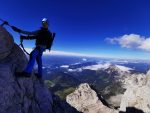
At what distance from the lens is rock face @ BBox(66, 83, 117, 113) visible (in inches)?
1502

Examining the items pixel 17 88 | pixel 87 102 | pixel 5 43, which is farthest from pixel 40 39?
pixel 87 102

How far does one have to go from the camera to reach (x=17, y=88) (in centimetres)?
1884

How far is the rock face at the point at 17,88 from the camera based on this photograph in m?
17.3

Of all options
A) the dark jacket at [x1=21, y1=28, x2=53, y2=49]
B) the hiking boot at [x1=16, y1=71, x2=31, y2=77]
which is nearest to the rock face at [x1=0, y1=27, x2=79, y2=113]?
the hiking boot at [x1=16, y1=71, x2=31, y2=77]

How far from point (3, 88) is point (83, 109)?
2458 cm

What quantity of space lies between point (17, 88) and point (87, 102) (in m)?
24.3

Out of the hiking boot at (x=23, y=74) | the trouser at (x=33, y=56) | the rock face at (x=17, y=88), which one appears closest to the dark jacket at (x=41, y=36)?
the trouser at (x=33, y=56)

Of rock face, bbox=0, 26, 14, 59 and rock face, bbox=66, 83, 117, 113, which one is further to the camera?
rock face, bbox=66, 83, 117, 113

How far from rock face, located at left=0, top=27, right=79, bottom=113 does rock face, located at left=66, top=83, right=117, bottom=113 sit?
12.8 meters

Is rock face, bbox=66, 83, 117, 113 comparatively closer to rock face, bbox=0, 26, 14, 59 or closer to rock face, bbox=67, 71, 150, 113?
rock face, bbox=67, 71, 150, 113

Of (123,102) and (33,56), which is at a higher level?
(33,56)

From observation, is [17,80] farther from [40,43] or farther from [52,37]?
[52,37]

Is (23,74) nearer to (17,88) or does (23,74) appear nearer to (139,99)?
(17,88)

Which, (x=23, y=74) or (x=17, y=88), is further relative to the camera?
(x=23, y=74)
